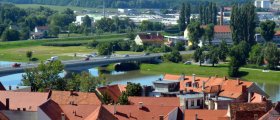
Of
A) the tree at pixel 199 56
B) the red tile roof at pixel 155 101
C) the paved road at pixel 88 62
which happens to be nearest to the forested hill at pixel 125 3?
the paved road at pixel 88 62

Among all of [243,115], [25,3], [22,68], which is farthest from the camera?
[25,3]

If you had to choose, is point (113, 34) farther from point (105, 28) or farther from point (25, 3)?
point (25, 3)


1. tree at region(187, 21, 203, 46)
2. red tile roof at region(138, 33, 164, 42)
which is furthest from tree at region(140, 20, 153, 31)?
tree at region(187, 21, 203, 46)

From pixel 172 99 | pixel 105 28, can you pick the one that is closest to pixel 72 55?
pixel 105 28

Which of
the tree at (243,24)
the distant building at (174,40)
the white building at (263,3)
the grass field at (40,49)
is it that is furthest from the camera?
the white building at (263,3)

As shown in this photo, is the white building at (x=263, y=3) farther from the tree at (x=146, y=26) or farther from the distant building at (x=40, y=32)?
the distant building at (x=40, y=32)

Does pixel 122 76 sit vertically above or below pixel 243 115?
below

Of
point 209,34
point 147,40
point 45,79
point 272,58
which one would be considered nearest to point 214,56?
point 272,58
